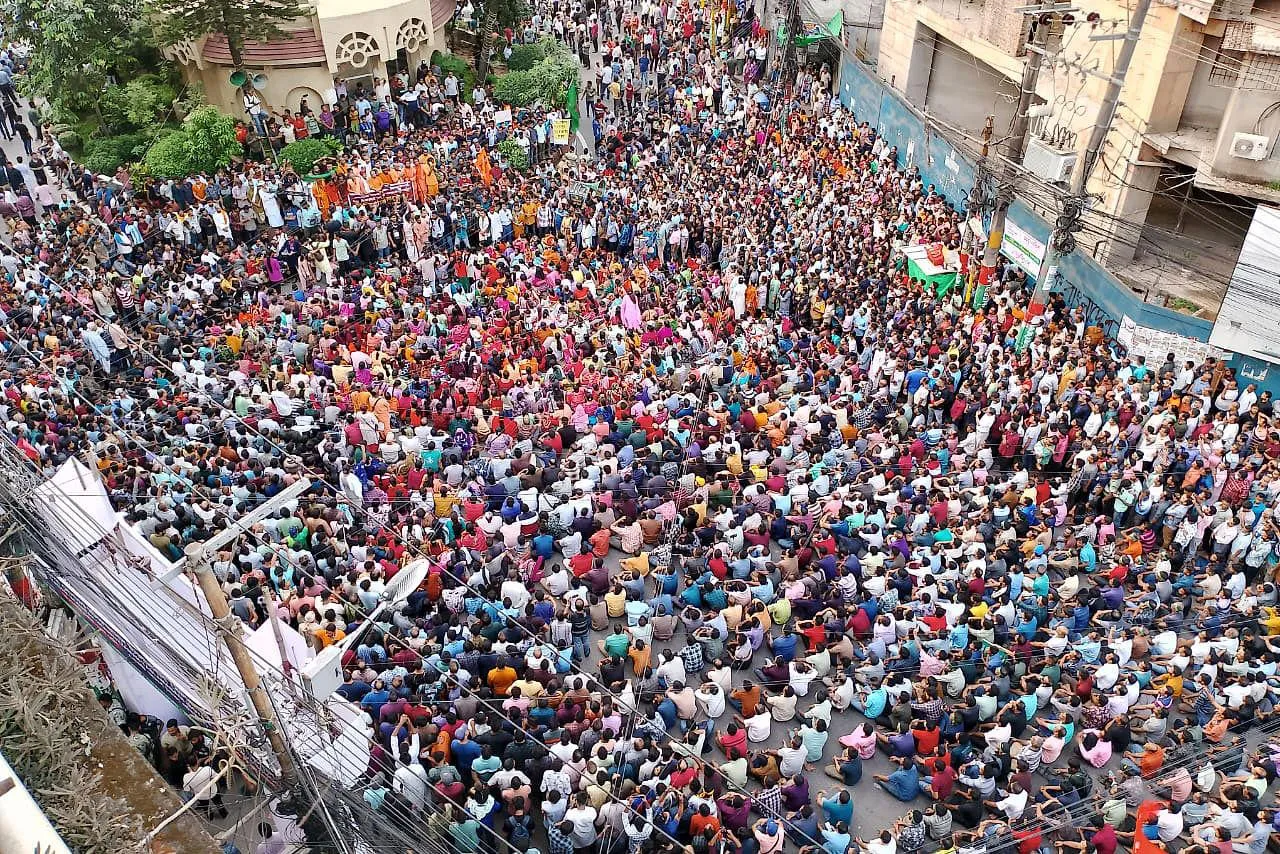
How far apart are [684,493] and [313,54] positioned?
18.2 meters

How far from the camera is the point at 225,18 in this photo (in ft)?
80.8

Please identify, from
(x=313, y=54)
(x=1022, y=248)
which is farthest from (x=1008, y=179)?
(x=313, y=54)

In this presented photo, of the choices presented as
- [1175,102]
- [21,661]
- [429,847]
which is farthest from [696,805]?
[1175,102]

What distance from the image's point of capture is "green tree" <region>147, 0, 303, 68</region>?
961 inches

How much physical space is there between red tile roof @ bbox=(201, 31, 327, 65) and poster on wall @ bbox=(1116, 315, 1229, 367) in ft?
68.0

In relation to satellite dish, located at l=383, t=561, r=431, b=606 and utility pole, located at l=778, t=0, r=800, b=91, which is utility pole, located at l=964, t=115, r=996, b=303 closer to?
utility pole, located at l=778, t=0, r=800, b=91

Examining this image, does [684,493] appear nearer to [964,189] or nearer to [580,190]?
[964,189]

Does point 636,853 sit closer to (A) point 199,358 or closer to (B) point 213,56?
(A) point 199,358

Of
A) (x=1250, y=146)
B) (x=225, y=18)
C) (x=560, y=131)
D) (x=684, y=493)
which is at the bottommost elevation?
(x=684, y=493)

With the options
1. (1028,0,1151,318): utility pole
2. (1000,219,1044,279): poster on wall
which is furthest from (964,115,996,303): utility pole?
(1028,0,1151,318): utility pole

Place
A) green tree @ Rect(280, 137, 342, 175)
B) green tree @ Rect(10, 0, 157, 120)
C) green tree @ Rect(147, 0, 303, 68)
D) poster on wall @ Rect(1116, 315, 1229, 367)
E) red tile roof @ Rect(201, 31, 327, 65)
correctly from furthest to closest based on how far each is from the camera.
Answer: red tile roof @ Rect(201, 31, 327, 65) → green tree @ Rect(280, 137, 342, 175) → green tree @ Rect(147, 0, 303, 68) → green tree @ Rect(10, 0, 157, 120) → poster on wall @ Rect(1116, 315, 1229, 367)

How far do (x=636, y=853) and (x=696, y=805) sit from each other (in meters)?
0.78

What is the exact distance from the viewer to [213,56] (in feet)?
84.3

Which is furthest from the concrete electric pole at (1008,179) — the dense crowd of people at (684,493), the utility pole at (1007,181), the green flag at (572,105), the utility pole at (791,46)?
the green flag at (572,105)
